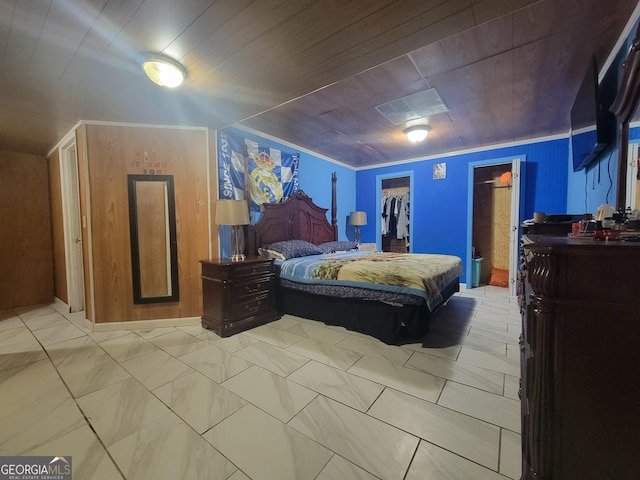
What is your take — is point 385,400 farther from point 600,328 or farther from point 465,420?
point 600,328

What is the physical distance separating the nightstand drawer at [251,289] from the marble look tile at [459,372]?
1684mm

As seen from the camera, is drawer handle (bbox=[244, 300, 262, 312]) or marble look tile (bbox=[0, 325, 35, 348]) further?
drawer handle (bbox=[244, 300, 262, 312])

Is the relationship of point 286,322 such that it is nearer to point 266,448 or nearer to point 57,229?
point 266,448

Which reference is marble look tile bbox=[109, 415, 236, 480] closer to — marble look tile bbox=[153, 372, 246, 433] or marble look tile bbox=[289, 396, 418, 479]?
marble look tile bbox=[153, 372, 246, 433]

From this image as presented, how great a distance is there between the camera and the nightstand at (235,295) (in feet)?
8.66

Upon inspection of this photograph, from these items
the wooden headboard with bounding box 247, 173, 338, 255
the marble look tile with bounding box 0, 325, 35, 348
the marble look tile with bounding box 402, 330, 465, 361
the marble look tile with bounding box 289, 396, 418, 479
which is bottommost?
the marble look tile with bounding box 0, 325, 35, 348

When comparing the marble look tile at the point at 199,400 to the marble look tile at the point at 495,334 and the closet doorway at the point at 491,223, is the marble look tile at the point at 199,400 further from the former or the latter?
the closet doorway at the point at 491,223

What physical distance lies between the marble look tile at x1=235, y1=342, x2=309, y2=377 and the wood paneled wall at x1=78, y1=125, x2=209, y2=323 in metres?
1.11

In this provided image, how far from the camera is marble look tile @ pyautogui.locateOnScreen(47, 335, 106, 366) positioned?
2.21 metres

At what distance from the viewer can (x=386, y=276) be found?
250 cm

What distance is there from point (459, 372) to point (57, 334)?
3912 mm

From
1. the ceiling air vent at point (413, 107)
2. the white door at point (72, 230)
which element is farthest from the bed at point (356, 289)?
the white door at point (72, 230)

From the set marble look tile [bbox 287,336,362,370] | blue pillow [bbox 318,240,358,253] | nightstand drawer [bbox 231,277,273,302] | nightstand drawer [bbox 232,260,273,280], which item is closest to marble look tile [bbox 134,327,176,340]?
nightstand drawer [bbox 231,277,273,302]

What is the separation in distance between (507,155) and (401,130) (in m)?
2.05
